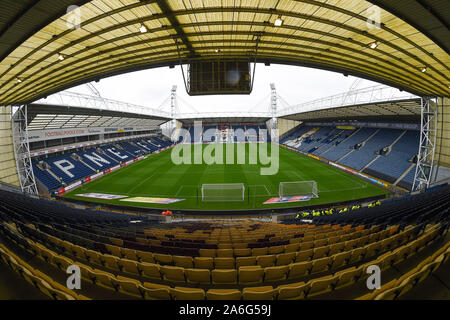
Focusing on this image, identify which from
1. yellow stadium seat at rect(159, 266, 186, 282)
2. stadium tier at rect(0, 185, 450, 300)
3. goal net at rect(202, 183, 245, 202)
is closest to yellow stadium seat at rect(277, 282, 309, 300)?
stadium tier at rect(0, 185, 450, 300)

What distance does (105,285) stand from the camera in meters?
3.46

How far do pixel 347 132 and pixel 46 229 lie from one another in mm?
44949

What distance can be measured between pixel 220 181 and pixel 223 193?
3955 mm

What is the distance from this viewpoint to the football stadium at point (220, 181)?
139 inches

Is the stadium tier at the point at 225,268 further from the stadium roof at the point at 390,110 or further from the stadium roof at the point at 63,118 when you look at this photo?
the stadium roof at the point at 390,110

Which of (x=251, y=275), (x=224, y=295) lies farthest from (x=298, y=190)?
(x=224, y=295)

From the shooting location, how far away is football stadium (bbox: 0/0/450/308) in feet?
11.6

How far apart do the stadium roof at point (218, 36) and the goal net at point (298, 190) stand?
10.7 metres

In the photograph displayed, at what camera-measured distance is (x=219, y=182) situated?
2255 cm

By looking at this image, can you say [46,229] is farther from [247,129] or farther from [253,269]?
[247,129]

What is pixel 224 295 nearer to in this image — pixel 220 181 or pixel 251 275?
pixel 251 275

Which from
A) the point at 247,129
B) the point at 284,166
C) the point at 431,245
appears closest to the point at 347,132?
the point at 284,166

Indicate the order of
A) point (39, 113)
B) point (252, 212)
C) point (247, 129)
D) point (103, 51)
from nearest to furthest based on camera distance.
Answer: point (103, 51), point (252, 212), point (39, 113), point (247, 129)

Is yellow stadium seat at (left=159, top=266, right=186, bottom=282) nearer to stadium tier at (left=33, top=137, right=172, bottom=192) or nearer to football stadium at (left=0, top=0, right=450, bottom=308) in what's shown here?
football stadium at (left=0, top=0, right=450, bottom=308)
